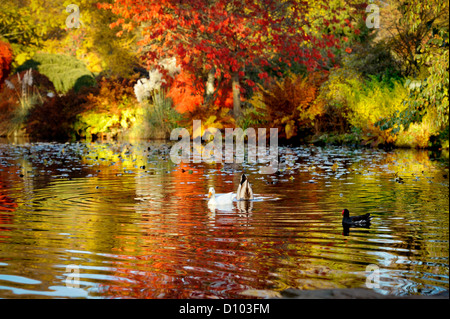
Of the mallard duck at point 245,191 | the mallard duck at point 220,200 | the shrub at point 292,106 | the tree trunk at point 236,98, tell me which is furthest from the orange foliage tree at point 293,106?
the mallard duck at point 220,200

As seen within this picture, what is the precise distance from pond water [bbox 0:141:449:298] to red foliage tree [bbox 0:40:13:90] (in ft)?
90.4

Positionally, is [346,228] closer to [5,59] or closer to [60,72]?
[5,59]

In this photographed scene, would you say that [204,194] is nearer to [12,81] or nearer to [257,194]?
[257,194]

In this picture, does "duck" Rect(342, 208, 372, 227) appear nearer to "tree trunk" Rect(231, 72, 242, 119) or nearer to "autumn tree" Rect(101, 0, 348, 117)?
"autumn tree" Rect(101, 0, 348, 117)

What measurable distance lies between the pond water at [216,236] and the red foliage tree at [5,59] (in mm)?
27549

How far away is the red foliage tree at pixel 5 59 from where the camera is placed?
38.8 m

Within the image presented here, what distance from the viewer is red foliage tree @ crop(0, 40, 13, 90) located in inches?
1528

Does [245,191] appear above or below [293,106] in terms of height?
below

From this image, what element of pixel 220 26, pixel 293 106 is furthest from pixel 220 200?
pixel 293 106

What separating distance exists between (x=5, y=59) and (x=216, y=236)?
36.4 metres

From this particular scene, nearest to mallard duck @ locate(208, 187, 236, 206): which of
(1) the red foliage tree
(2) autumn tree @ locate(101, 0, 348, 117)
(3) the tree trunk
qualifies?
(2) autumn tree @ locate(101, 0, 348, 117)

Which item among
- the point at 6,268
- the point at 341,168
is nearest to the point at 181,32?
the point at 341,168

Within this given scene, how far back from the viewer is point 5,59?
131 ft
